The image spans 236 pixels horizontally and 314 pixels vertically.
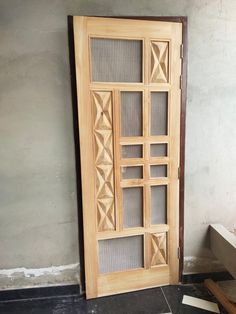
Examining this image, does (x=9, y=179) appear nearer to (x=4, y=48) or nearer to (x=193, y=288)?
(x=4, y=48)

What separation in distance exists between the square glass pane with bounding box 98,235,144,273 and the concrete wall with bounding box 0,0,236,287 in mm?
241

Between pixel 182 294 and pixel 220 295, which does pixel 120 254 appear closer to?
pixel 182 294

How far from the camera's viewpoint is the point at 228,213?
2240 mm

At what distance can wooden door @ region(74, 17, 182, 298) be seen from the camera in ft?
6.14

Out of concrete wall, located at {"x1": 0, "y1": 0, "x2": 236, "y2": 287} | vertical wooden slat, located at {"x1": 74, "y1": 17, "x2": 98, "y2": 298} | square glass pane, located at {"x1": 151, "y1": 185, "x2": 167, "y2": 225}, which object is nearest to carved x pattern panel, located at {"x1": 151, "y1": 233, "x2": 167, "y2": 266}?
square glass pane, located at {"x1": 151, "y1": 185, "x2": 167, "y2": 225}

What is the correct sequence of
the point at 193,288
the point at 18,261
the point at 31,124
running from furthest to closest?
the point at 193,288, the point at 18,261, the point at 31,124

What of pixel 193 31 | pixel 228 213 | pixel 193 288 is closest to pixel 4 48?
pixel 193 31

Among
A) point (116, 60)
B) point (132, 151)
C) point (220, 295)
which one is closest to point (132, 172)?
point (132, 151)

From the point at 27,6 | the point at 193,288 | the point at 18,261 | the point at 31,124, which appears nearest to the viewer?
the point at 27,6

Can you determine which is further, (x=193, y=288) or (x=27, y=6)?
(x=193, y=288)

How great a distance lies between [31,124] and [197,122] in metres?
1.34

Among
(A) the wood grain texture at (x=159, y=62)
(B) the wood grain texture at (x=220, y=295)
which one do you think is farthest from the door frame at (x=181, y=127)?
(B) the wood grain texture at (x=220, y=295)

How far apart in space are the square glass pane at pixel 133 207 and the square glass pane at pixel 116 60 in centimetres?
89

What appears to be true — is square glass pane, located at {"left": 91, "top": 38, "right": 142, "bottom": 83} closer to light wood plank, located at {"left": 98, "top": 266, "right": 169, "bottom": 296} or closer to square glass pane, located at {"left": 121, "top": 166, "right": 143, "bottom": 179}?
square glass pane, located at {"left": 121, "top": 166, "right": 143, "bottom": 179}
